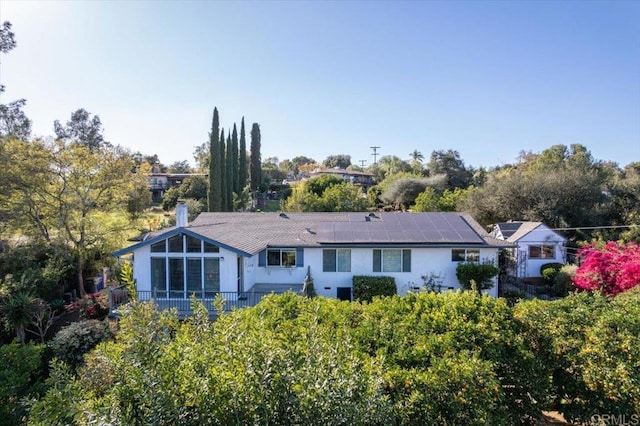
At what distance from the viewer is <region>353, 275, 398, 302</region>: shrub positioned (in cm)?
1639

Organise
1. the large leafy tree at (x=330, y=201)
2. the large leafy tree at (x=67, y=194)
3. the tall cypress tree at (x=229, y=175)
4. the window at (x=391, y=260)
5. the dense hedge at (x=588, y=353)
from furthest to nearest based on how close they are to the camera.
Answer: the tall cypress tree at (x=229, y=175) < the large leafy tree at (x=330, y=201) < the large leafy tree at (x=67, y=194) < the window at (x=391, y=260) < the dense hedge at (x=588, y=353)

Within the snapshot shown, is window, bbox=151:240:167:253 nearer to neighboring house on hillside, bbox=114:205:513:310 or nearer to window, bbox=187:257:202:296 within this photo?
neighboring house on hillside, bbox=114:205:513:310

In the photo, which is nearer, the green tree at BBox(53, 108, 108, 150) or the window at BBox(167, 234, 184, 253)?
the window at BBox(167, 234, 184, 253)

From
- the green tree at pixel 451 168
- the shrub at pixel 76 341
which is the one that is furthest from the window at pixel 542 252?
the green tree at pixel 451 168

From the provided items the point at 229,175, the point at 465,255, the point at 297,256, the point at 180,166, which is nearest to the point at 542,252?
the point at 465,255

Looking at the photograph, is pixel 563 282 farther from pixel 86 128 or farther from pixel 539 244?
pixel 86 128

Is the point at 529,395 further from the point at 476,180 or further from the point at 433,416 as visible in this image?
the point at 476,180

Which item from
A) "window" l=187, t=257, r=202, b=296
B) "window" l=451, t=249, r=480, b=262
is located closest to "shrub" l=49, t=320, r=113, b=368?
"window" l=187, t=257, r=202, b=296

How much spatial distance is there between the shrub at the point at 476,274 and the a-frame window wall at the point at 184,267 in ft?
35.2

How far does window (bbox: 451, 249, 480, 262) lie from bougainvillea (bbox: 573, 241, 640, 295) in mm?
4271

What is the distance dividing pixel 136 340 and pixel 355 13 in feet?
50.4

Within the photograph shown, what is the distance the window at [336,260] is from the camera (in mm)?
17438

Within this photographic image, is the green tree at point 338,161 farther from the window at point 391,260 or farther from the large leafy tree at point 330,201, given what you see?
the window at point 391,260

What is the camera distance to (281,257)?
58.0ft
